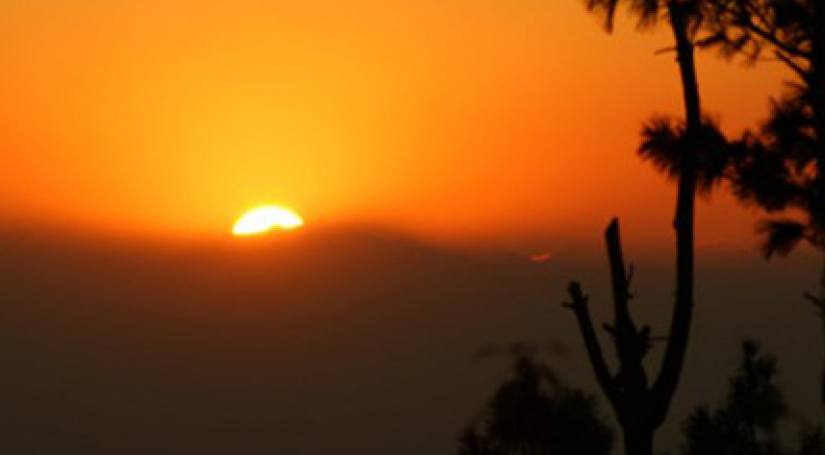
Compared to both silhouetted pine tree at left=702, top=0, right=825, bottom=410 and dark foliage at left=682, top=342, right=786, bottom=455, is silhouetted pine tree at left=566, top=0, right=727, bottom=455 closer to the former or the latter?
silhouetted pine tree at left=702, top=0, right=825, bottom=410

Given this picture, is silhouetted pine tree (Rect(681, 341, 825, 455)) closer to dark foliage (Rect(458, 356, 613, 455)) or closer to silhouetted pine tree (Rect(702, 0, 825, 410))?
dark foliage (Rect(458, 356, 613, 455))

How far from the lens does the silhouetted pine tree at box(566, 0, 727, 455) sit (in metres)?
17.6

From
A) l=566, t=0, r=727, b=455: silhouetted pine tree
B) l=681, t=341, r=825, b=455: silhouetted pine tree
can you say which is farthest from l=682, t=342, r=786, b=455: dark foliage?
l=566, t=0, r=727, b=455: silhouetted pine tree

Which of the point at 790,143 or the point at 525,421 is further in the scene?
the point at 525,421

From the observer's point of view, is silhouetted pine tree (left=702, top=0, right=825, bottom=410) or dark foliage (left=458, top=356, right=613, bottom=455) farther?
dark foliage (left=458, top=356, right=613, bottom=455)

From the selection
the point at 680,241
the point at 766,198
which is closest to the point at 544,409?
the point at 680,241

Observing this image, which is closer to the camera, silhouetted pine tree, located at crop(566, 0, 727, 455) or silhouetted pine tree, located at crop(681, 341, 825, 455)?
silhouetted pine tree, located at crop(566, 0, 727, 455)

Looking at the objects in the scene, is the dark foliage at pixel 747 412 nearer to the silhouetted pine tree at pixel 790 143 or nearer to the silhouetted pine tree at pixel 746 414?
the silhouetted pine tree at pixel 746 414

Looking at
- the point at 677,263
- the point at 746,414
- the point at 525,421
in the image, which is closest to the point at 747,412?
the point at 746,414

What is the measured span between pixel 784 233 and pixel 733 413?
10.2m

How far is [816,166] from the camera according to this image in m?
16.7

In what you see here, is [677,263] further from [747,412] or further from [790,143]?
[747,412]

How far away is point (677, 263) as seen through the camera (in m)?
18.3

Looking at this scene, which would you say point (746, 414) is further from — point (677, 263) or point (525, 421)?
point (677, 263)
